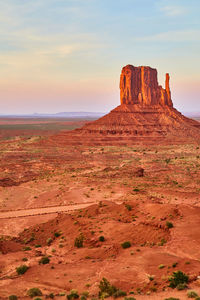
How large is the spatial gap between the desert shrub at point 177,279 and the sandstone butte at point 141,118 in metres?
84.2

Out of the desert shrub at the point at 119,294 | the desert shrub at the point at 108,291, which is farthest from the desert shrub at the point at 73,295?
the desert shrub at the point at 119,294

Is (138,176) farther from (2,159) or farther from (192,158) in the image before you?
(2,159)

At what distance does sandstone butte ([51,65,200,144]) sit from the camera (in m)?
101

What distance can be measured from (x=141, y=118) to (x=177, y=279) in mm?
97078

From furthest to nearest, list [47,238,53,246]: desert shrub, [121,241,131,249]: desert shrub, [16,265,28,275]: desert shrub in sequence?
[47,238,53,246]: desert shrub < [121,241,131,249]: desert shrub < [16,265,28,275]: desert shrub

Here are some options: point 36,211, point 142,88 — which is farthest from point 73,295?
point 142,88

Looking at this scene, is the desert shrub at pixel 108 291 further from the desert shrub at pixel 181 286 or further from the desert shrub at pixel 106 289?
the desert shrub at pixel 181 286

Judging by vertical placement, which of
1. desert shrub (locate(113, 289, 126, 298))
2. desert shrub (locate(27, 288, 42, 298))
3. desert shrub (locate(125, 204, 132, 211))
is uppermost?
desert shrub (locate(125, 204, 132, 211))

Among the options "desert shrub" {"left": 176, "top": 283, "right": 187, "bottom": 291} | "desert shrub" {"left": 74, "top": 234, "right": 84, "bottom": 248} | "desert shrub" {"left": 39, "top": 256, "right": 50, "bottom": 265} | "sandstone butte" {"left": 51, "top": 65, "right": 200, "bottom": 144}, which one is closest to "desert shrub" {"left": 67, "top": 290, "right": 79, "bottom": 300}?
"desert shrub" {"left": 176, "top": 283, "right": 187, "bottom": 291}

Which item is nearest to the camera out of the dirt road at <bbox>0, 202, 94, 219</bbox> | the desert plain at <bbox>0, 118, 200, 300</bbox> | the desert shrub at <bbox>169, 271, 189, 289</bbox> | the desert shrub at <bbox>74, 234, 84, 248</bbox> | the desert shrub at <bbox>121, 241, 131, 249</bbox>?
the desert shrub at <bbox>169, 271, 189, 289</bbox>

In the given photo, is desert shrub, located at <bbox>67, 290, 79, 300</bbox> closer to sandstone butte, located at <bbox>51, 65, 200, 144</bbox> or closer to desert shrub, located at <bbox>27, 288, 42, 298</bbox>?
desert shrub, located at <bbox>27, 288, 42, 298</bbox>

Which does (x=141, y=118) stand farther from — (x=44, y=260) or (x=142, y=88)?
(x=44, y=260)

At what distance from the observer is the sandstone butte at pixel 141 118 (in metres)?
101

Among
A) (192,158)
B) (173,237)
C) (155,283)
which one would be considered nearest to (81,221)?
(173,237)
